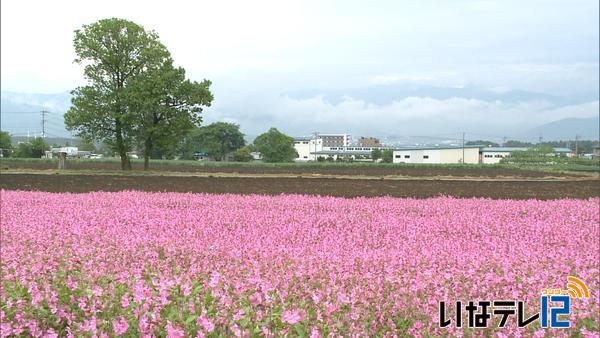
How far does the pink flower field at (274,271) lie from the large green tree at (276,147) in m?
112

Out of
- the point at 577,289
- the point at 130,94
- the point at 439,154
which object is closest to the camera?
the point at 577,289

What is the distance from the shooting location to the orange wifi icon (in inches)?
189

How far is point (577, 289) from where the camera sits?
5.00m

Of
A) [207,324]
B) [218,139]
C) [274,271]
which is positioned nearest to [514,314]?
[274,271]

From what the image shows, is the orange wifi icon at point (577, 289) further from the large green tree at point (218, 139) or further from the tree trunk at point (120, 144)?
the large green tree at point (218, 139)

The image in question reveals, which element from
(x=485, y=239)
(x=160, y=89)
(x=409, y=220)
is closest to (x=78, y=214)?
(x=409, y=220)

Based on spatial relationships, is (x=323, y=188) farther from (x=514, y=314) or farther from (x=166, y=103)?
(x=166, y=103)

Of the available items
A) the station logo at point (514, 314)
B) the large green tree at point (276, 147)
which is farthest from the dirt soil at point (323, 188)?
the large green tree at point (276, 147)

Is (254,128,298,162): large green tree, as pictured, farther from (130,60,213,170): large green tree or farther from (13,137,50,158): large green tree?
(130,60,213,170): large green tree

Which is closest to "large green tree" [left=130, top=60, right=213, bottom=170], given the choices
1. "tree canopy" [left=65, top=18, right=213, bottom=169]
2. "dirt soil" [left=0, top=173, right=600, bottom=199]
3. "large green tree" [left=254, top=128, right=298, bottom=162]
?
"tree canopy" [left=65, top=18, right=213, bottom=169]

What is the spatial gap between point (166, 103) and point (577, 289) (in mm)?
47094

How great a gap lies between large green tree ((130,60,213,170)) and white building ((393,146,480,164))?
89.0 m

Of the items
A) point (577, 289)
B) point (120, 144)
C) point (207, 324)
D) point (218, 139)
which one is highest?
point (218, 139)

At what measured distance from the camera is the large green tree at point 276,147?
124688 mm
